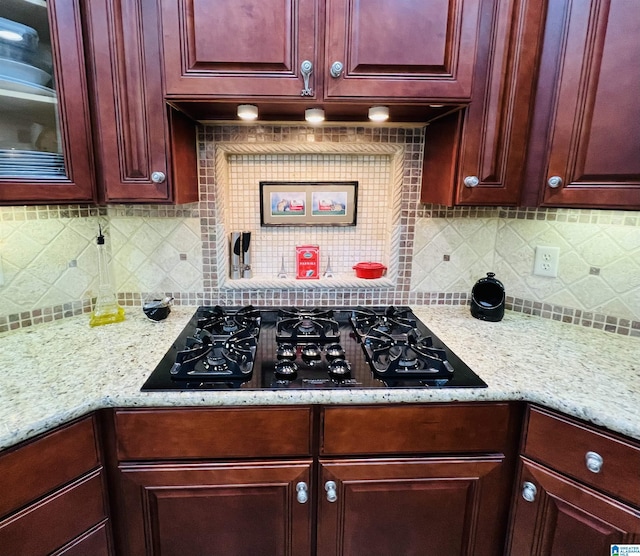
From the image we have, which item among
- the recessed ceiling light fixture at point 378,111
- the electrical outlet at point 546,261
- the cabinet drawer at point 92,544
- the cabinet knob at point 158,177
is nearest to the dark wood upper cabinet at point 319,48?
the recessed ceiling light fixture at point 378,111

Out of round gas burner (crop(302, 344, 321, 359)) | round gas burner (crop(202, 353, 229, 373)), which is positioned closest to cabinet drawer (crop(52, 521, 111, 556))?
round gas burner (crop(202, 353, 229, 373))

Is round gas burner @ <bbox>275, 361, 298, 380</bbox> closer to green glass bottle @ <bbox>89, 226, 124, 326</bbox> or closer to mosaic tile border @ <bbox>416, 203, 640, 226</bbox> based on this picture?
green glass bottle @ <bbox>89, 226, 124, 326</bbox>

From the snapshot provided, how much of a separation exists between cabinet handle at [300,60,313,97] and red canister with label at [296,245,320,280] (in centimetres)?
67

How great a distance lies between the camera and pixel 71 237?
148cm

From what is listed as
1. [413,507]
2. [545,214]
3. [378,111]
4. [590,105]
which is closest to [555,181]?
[590,105]

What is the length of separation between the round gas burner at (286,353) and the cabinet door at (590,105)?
96 cm

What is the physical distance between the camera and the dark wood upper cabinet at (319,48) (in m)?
1.11

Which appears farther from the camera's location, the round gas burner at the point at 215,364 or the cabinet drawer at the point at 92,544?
the round gas burner at the point at 215,364

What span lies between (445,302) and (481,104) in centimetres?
84

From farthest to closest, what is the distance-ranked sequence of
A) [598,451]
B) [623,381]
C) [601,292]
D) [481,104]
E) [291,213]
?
[291,213]
[601,292]
[481,104]
[623,381]
[598,451]

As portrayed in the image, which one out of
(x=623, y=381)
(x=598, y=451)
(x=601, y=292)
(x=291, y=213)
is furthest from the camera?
(x=291, y=213)

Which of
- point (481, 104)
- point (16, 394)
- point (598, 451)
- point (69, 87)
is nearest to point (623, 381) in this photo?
point (598, 451)

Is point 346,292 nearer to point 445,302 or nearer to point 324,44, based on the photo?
point 445,302

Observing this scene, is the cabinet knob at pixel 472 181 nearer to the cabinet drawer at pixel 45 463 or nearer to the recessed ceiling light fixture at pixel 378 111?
the recessed ceiling light fixture at pixel 378 111
